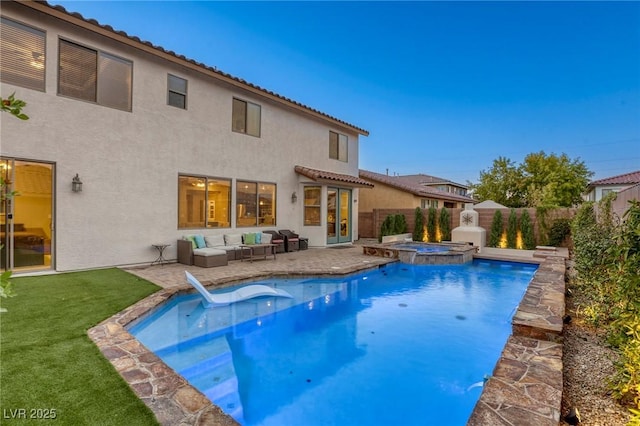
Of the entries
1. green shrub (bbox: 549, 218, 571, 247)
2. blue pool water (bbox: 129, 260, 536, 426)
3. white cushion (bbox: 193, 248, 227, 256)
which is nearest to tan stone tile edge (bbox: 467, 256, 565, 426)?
blue pool water (bbox: 129, 260, 536, 426)

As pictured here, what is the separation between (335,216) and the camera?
17.0m

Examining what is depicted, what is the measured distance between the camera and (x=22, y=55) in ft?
26.6

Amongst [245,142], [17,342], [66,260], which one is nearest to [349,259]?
[245,142]

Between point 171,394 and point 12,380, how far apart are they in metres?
1.84

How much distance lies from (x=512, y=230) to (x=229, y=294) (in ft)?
Result: 50.2

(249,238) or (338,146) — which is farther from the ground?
(338,146)

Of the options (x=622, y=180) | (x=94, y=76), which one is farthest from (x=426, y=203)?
(x=94, y=76)

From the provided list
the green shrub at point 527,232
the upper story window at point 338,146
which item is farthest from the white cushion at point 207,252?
the green shrub at point 527,232

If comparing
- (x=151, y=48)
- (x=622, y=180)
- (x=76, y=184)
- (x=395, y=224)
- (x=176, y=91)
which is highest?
(x=151, y=48)

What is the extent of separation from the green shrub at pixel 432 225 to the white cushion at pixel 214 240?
1254cm

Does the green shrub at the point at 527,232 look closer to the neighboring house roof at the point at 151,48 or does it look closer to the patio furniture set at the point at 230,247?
the patio furniture set at the point at 230,247

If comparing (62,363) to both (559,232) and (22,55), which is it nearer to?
(22,55)

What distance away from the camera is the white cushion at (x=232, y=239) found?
12.4 meters

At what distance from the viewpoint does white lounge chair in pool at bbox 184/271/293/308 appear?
741 cm
